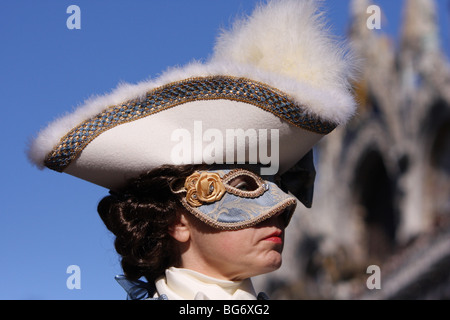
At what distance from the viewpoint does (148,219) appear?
3.16 metres

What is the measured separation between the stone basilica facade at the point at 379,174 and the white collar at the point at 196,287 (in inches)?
514

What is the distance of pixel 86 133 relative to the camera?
2969 mm

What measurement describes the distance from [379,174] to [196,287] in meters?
20.1

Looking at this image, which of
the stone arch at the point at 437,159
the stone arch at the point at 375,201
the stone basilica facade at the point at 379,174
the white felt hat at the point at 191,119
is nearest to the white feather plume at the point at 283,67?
the white felt hat at the point at 191,119

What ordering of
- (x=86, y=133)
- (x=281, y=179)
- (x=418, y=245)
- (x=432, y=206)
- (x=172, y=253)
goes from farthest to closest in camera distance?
1. (x=432, y=206)
2. (x=418, y=245)
3. (x=281, y=179)
4. (x=172, y=253)
5. (x=86, y=133)

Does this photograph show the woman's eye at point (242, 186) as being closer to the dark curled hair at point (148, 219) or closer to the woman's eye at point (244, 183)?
the woman's eye at point (244, 183)

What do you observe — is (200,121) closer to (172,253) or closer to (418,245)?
(172,253)

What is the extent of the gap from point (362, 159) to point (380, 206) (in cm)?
161

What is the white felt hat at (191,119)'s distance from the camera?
298 cm

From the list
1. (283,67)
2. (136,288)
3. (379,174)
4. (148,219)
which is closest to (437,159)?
(379,174)

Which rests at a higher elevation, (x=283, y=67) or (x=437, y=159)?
(x=437, y=159)

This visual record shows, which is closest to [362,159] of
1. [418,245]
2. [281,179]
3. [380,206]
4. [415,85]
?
[380,206]

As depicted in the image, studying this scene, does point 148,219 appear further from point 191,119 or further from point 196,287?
point 191,119

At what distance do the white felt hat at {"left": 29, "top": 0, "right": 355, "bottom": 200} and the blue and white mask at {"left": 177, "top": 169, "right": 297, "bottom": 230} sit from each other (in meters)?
0.08
